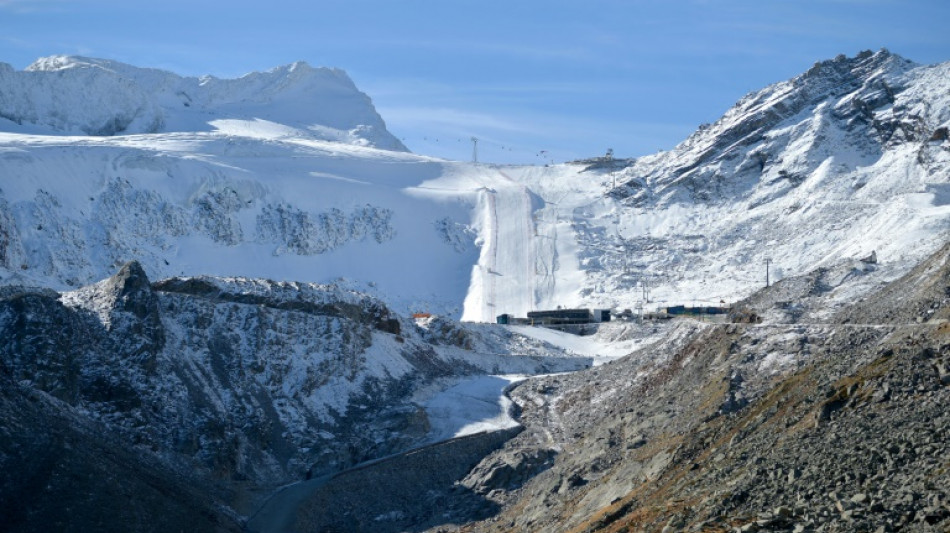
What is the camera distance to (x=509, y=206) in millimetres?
130375

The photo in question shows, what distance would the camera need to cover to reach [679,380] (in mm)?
51719

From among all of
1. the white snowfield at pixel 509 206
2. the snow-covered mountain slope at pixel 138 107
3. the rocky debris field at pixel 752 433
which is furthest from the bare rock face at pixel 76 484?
the snow-covered mountain slope at pixel 138 107

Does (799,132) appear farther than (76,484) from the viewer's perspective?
Yes

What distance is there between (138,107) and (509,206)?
54782 millimetres

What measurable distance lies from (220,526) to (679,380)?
20169mm

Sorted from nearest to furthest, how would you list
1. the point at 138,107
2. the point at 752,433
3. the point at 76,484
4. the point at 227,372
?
the point at 752,433 < the point at 76,484 < the point at 227,372 < the point at 138,107

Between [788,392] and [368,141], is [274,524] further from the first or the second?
[368,141]

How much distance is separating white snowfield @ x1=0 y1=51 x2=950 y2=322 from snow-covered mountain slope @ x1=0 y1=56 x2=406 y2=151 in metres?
0.70

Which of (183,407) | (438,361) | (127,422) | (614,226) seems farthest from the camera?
(614,226)

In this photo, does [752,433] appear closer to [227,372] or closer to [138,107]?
[227,372]

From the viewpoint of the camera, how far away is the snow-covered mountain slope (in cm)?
14762

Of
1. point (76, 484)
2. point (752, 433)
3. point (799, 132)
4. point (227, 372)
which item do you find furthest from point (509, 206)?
point (752, 433)

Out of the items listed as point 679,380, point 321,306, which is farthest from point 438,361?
point 679,380

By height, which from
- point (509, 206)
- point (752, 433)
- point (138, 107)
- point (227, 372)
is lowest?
point (227, 372)
